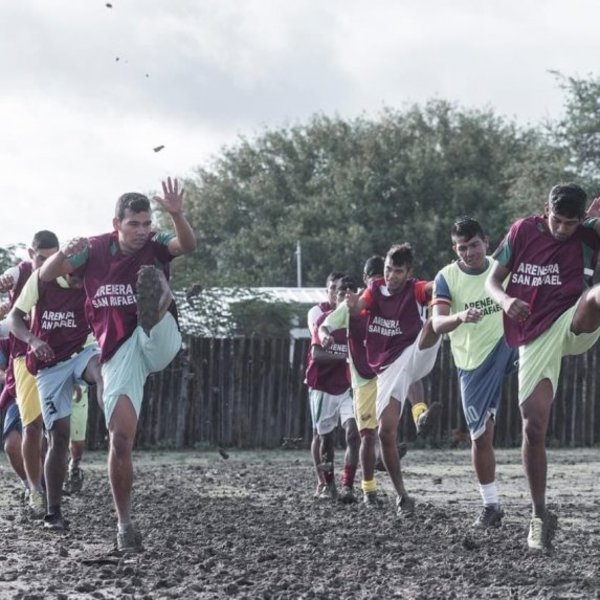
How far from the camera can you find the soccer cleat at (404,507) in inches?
423

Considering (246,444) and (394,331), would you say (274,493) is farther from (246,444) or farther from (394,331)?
(246,444)

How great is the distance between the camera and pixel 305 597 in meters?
6.82

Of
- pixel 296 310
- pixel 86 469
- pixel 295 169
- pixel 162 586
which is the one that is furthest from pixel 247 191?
pixel 162 586

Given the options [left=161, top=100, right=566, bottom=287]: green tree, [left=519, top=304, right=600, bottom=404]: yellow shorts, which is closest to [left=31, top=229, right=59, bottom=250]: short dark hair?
[left=519, top=304, right=600, bottom=404]: yellow shorts

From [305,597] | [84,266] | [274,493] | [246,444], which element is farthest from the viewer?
[246,444]

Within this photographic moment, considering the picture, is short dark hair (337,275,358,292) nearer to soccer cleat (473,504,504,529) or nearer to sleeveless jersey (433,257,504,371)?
sleeveless jersey (433,257,504,371)

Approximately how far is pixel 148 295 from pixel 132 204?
0.67m

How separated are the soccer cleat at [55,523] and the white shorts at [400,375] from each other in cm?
271

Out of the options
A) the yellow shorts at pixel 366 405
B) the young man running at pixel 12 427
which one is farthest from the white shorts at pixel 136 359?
the yellow shorts at pixel 366 405

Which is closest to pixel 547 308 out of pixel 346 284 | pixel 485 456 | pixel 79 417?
pixel 485 456

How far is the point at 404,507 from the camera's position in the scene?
35.7 feet

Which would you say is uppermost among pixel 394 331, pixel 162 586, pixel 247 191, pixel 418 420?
pixel 247 191

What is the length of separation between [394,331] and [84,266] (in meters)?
3.26

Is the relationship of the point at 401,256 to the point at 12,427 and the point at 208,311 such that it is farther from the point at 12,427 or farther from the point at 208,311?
the point at 208,311
